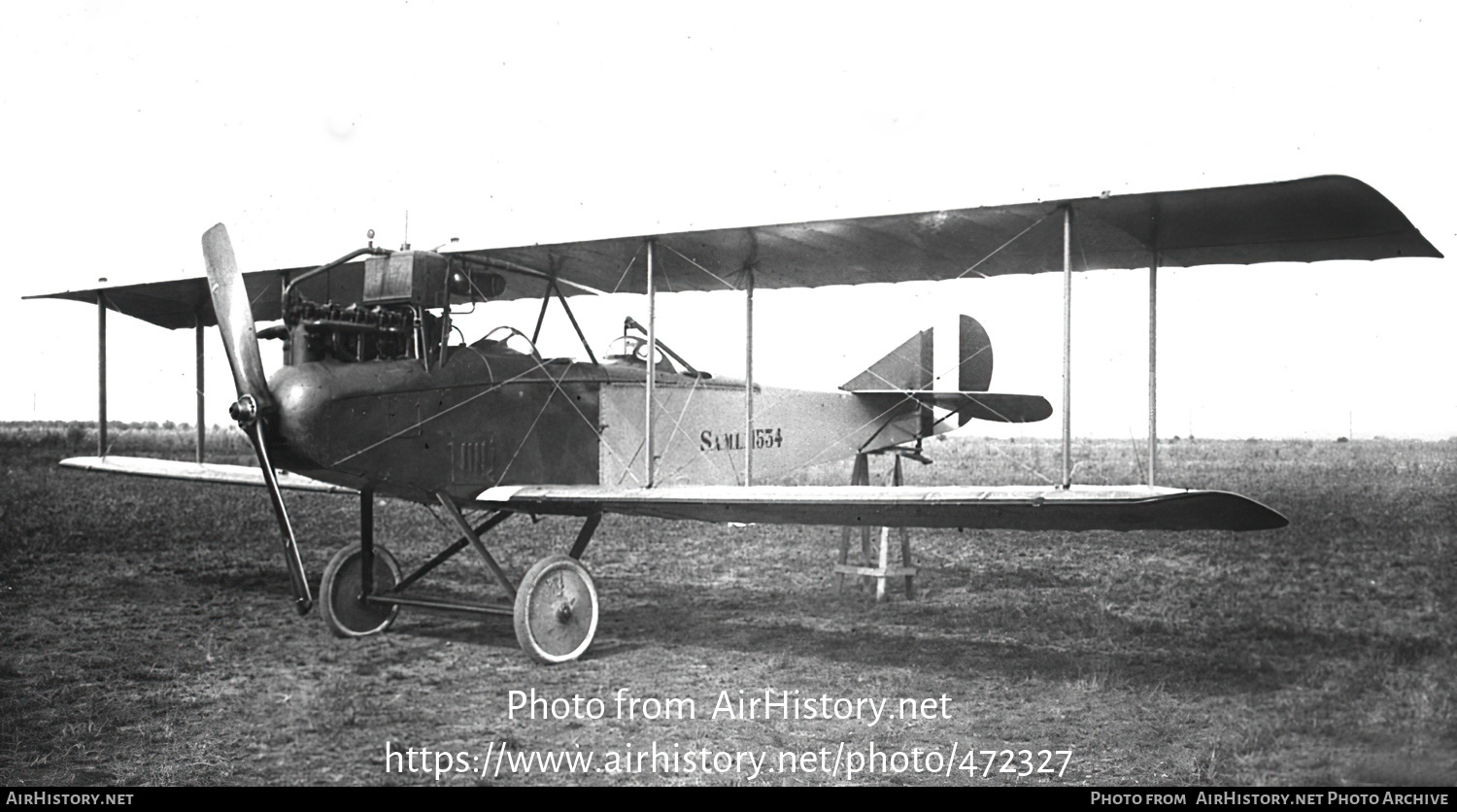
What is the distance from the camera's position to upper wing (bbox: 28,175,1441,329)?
5781 millimetres

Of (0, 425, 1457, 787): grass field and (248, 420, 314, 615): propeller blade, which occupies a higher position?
(248, 420, 314, 615): propeller blade

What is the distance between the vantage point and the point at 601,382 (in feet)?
27.3

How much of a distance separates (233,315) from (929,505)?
4606 millimetres

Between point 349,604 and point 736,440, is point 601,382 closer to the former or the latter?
point 736,440

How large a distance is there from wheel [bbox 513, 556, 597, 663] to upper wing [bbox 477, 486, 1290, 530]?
0.53 meters

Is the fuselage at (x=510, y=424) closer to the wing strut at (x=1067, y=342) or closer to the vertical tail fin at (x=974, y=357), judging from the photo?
the vertical tail fin at (x=974, y=357)

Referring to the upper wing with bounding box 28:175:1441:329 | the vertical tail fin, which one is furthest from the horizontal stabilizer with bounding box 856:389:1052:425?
the upper wing with bounding box 28:175:1441:329

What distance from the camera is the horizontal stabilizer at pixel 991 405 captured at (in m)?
9.88

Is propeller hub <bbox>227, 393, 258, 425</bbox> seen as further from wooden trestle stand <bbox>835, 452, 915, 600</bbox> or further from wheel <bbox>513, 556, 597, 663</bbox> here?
wooden trestle stand <bbox>835, 452, 915, 600</bbox>

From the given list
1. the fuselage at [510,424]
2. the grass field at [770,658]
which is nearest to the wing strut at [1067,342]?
the grass field at [770,658]

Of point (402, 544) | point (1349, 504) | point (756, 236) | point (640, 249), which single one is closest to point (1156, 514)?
point (756, 236)

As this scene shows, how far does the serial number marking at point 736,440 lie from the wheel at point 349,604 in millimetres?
3038

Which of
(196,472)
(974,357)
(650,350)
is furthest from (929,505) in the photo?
(196,472)

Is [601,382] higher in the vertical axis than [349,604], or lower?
higher
